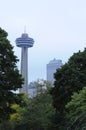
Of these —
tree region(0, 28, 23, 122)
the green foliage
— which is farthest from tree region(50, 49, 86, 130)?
the green foliage

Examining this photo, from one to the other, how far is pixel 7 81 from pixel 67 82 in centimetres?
1171

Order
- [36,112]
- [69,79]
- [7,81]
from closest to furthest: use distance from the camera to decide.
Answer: [7,81] → [69,79] → [36,112]

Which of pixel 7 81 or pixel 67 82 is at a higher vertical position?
pixel 67 82

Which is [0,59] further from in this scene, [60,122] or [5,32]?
[60,122]

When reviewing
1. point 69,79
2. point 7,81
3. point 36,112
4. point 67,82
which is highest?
point 36,112

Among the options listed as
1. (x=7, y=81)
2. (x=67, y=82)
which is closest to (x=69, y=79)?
(x=67, y=82)

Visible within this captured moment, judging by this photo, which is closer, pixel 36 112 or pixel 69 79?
pixel 69 79

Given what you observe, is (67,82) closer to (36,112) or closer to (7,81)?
(7,81)

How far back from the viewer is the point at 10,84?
121 ft

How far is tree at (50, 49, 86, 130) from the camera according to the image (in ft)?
154

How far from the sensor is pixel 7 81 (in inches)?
1454

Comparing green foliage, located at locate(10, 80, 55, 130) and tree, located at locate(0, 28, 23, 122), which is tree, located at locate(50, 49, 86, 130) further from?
→ green foliage, located at locate(10, 80, 55, 130)

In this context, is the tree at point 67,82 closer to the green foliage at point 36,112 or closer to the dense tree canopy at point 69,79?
the dense tree canopy at point 69,79

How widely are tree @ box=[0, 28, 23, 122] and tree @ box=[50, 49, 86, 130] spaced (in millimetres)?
10359
